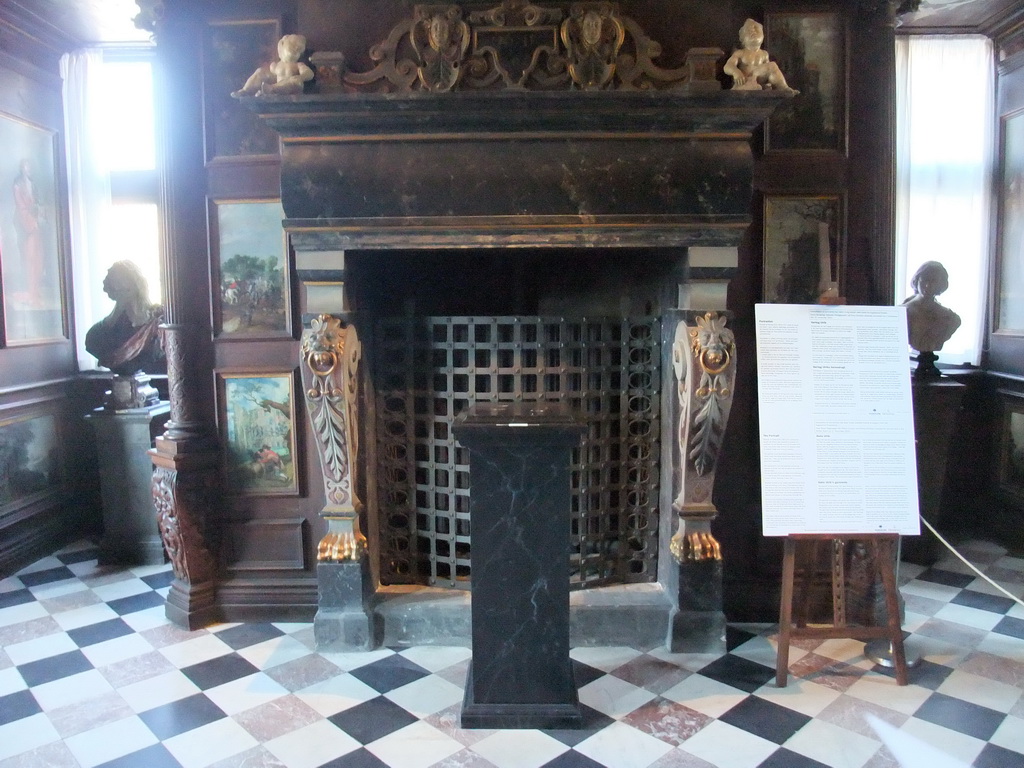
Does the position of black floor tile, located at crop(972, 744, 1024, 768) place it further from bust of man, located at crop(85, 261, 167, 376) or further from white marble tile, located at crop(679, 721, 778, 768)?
bust of man, located at crop(85, 261, 167, 376)

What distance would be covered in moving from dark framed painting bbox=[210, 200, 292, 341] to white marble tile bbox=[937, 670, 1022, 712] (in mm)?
3004

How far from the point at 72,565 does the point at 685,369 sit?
353cm

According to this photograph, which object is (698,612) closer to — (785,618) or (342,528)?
(785,618)

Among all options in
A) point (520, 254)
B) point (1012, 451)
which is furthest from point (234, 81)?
point (1012, 451)

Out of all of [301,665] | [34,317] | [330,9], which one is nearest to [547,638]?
[301,665]

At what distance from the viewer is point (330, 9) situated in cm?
289

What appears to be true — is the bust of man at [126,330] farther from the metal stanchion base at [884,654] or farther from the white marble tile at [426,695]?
the metal stanchion base at [884,654]

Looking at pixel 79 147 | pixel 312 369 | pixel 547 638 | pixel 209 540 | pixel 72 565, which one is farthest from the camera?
pixel 79 147

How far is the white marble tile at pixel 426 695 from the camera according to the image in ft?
8.43

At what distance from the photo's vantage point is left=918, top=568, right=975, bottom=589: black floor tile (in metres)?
3.70

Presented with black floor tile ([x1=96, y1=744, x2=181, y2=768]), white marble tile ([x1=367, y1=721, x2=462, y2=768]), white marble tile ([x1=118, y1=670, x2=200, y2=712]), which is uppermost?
white marble tile ([x1=118, y1=670, x2=200, y2=712])

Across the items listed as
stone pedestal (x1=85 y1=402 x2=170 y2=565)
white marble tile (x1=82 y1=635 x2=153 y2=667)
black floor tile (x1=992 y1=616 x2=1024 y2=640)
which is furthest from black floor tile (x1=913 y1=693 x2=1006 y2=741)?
stone pedestal (x1=85 y1=402 x2=170 y2=565)

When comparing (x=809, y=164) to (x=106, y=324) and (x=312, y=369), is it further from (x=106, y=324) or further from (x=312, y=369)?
(x=106, y=324)

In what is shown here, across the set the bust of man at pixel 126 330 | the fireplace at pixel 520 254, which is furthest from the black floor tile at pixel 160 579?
the fireplace at pixel 520 254
